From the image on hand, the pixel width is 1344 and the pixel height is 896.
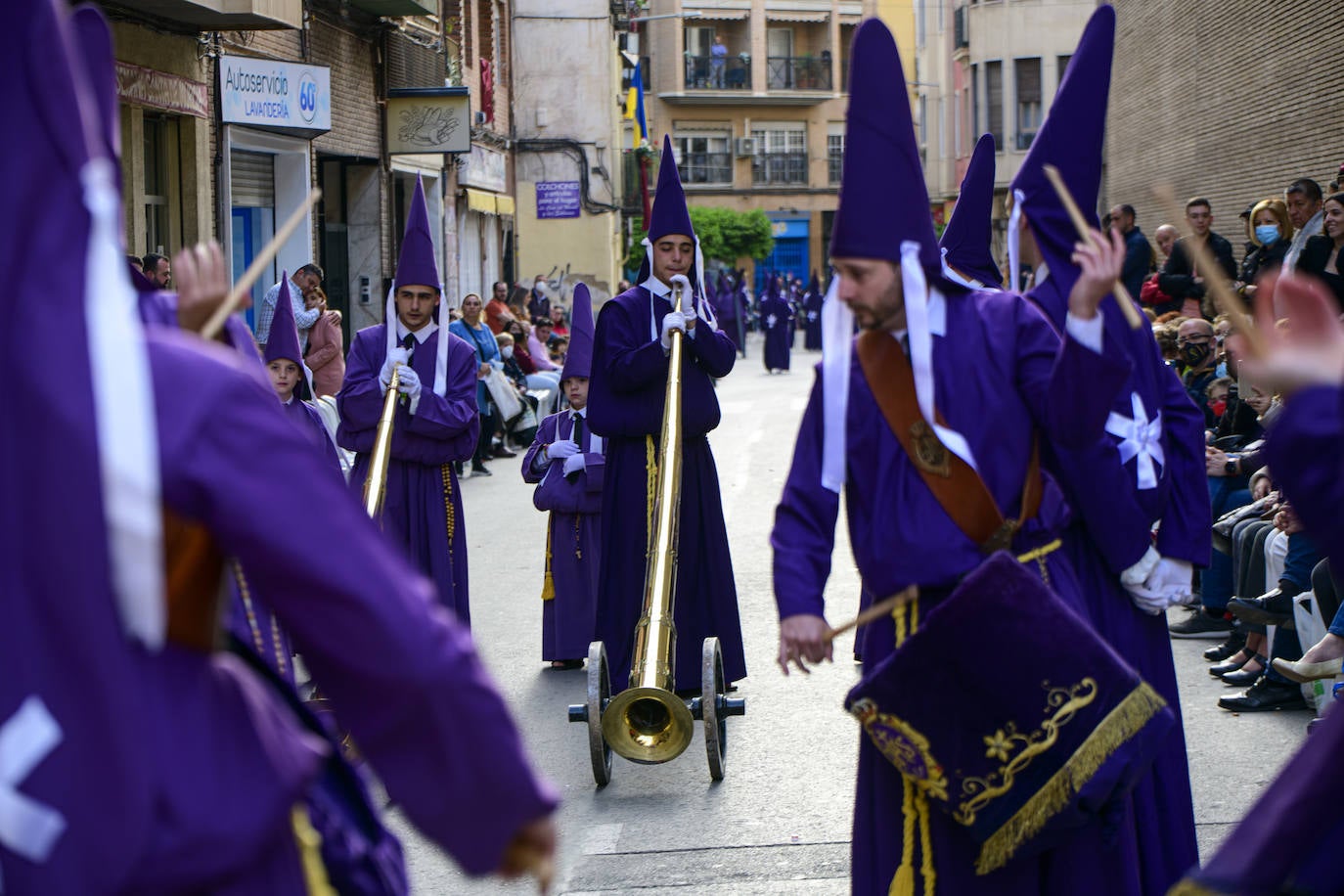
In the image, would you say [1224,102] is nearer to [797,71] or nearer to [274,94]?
[274,94]

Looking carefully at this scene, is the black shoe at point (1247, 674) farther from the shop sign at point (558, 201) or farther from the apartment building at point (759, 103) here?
the apartment building at point (759, 103)

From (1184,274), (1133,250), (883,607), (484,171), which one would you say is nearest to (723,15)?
(484,171)

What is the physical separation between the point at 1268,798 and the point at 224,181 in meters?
16.0

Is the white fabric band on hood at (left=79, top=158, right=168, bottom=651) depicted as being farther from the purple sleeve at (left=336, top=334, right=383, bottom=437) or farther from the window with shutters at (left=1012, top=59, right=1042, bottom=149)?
the window with shutters at (left=1012, top=59, right=1042, bottom=149)

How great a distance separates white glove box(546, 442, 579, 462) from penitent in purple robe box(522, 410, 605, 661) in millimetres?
42

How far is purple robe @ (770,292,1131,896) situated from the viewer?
4031 millimetres

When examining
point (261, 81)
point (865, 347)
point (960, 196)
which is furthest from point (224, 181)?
point (865, 347)

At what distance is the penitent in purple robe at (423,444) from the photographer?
744 cm

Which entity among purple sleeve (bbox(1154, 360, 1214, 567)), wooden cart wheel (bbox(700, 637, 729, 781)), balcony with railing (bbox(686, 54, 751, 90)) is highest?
balcony with railing (bbox(686, 54, 751, 90))

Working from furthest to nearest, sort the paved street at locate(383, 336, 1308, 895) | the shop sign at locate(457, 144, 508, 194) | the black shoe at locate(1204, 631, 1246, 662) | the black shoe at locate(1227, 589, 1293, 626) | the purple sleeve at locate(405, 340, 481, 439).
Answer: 1. the shop sign at locate(457, 144, 508, 194)
2. the black shoe at locate(1204, 631, 1246, 662)
3. the black shoe at locate(1227, 589, 1293, 626)
4. the purple sleeve at locate(405, 340, 481, 439)
5. the paved street at locate(383, 336, 1308, 895)

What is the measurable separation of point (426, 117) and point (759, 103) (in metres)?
44.2

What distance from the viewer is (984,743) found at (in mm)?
3943

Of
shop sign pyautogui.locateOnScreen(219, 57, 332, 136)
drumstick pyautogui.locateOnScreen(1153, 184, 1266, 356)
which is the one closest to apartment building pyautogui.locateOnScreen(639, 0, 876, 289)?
shop sign pyautogui.locateOnScreen(219, 57, 332, 136)

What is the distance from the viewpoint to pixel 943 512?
159 inches
